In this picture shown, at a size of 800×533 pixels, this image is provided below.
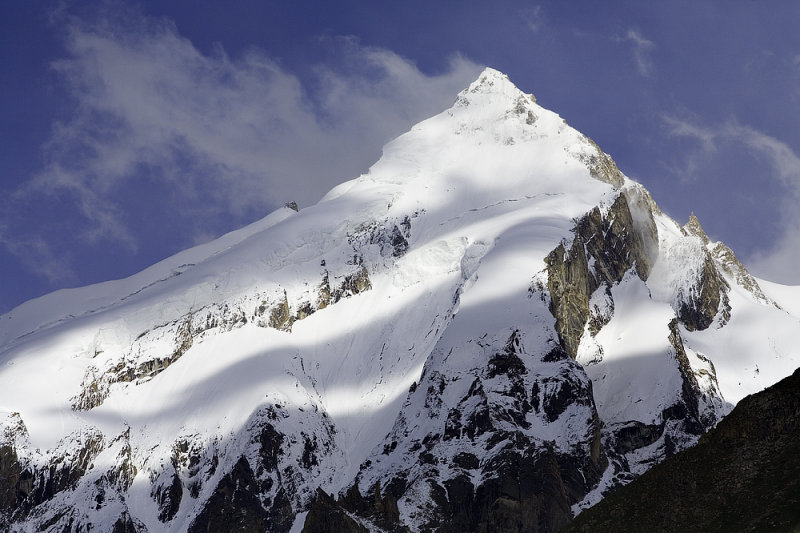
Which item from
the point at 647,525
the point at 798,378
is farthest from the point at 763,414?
the point at 647,525

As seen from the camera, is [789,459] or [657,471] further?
[657,471]

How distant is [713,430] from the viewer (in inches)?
3745

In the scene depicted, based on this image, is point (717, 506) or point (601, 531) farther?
point (601, 531)

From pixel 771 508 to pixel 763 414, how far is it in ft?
27.9

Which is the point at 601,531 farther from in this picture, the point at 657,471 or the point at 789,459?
the point at 789,459

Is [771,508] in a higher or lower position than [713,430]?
lower

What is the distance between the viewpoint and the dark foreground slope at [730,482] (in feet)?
286

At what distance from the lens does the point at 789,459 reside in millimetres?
88688

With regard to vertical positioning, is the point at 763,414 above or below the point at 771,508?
above

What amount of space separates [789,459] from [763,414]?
14.3 ft

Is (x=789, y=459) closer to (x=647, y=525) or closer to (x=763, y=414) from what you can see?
(x=763, y=414)

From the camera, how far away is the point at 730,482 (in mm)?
91188

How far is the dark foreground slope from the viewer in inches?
3435

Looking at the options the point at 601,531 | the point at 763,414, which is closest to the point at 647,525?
the point at 601,531
